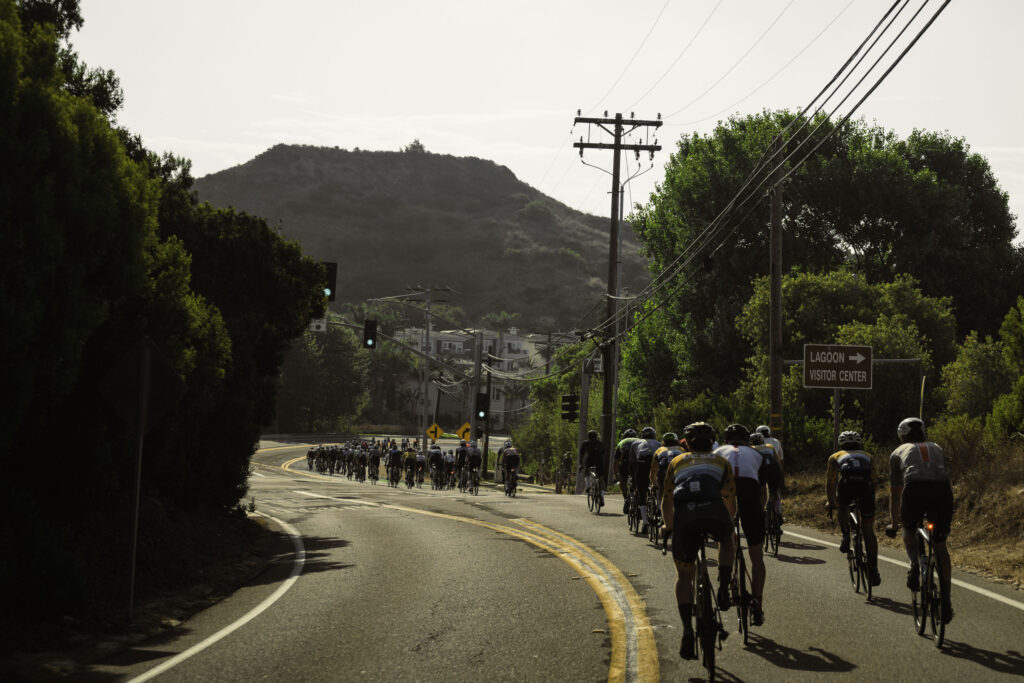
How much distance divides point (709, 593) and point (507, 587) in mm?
5151

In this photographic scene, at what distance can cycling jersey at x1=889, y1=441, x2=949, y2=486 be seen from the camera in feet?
31.4

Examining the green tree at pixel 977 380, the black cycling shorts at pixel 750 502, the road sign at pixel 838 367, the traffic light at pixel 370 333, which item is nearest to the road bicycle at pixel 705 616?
the black cycling shorts at pixel 750 502

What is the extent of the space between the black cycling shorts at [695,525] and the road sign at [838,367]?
12.4 meters

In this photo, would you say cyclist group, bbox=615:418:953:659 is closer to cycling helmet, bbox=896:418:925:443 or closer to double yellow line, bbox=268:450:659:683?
cycling helmet, bbox=896:418:925:443

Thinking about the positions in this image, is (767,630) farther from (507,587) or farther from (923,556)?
(507,587)

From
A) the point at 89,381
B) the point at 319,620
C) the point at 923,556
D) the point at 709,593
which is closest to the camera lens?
the point at 709,593

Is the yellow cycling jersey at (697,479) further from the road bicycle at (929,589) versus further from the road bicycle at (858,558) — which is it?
the road bicycle at (858,558)

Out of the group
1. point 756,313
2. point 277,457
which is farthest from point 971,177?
point 277,457

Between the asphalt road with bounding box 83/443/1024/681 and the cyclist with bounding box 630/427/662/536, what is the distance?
1.18 metres

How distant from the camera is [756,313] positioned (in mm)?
40188

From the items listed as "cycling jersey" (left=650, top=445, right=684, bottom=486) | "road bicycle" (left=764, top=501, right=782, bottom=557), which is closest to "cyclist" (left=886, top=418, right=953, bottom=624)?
"cycling jersey" (left=650, top=445, right=684, bottom=486)

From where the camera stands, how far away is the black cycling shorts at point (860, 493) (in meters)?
11.8

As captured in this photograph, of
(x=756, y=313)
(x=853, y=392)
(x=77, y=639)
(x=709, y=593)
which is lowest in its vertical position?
(x=77, y=639)

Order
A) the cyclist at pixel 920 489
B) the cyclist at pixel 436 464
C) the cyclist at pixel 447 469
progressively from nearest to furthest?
1. the cyclist at pixel 920 489
2. the cyclist at pixel 436 464
3. the cyclist at pixel 447 469
